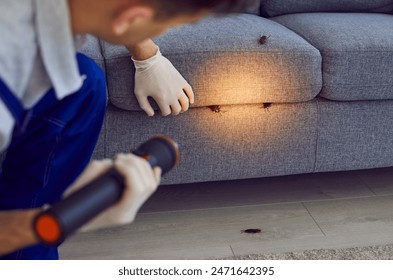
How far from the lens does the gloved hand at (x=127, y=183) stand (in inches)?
29.8

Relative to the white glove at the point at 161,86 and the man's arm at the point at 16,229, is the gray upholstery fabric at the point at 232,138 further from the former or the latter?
the man's arm at the point at 16,229

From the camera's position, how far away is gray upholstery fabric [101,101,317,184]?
1570mm

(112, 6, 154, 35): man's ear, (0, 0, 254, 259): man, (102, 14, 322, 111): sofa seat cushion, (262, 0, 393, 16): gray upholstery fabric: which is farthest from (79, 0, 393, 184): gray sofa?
(112, 6, 154, 35): man's ear

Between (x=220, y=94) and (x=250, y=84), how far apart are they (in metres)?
0.08

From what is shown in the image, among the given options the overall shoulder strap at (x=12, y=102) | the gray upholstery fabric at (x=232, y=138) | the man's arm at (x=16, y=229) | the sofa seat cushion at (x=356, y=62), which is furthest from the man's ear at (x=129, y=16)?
the sofa seat cushion at (x=356, y=62)

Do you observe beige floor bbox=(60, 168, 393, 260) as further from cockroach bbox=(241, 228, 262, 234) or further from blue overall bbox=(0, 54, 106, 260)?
blue overall bbox=(0, 54, 106, 260)

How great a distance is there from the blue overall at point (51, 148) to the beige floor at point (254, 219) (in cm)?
35

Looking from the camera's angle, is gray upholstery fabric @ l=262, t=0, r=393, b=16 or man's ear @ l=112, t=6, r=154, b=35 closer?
man's ear @ l=112, t=6, r=154, b=35

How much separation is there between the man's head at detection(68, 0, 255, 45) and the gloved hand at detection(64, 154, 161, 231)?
0.15 meters

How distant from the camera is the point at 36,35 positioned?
2.44 ft

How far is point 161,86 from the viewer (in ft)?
4.80

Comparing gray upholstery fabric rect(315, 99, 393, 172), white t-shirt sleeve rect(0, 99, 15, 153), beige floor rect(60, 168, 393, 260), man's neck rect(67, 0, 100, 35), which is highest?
man's neck rect(67, 0, 100, 35)

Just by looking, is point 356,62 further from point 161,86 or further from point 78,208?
point 78,208

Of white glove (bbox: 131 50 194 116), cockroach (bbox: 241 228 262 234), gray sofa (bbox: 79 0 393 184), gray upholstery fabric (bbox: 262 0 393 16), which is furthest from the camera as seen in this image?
gray upholstery fabric (bbox: 262 0 393 16)
